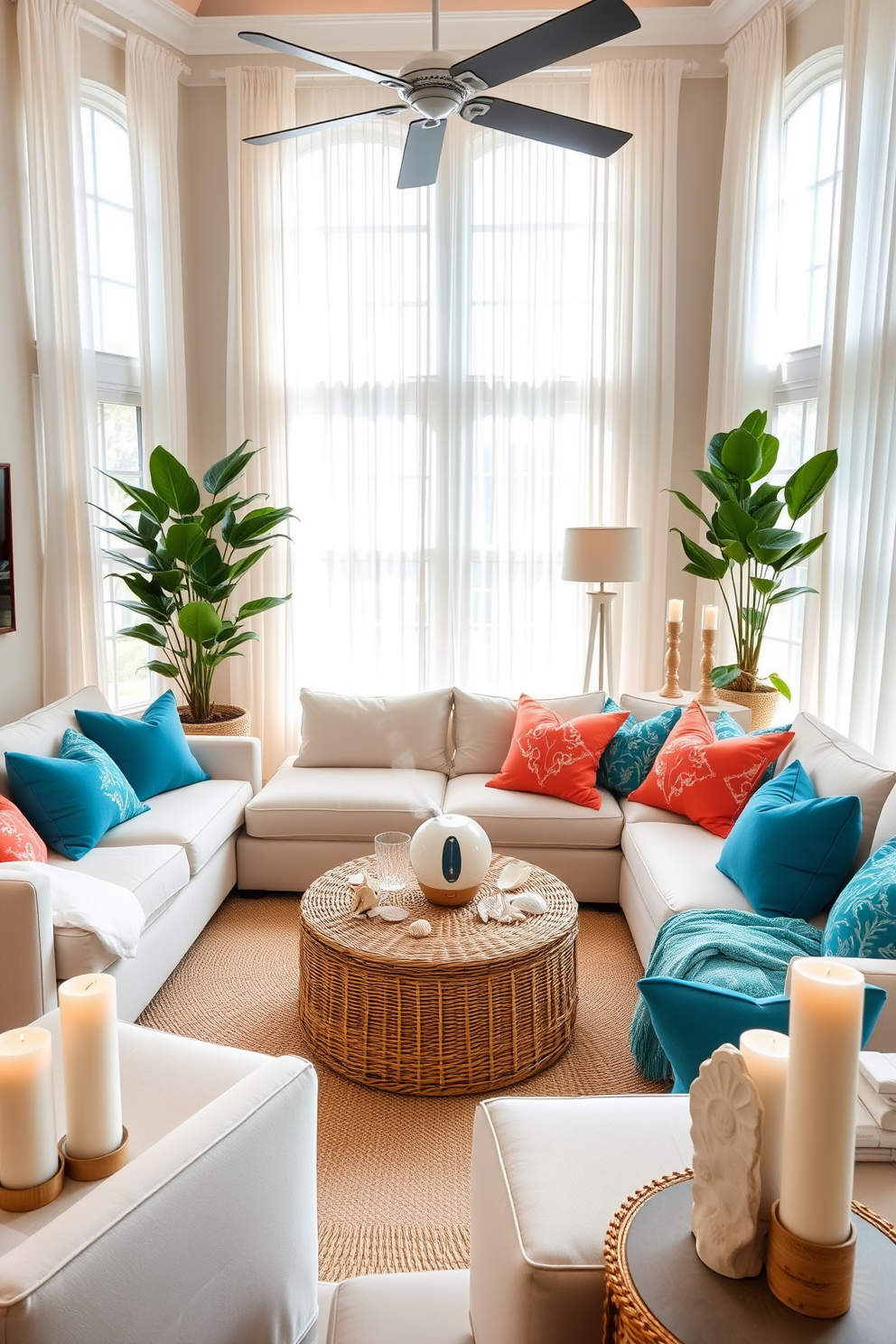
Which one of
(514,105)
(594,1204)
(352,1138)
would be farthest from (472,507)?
(594,1204)

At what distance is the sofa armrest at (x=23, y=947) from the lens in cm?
228

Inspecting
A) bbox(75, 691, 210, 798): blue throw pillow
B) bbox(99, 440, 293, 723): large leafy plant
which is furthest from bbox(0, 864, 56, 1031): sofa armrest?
bbox(99, 440, 293, 723): large leafy plant

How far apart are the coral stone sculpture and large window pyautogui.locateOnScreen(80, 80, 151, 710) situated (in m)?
4.15

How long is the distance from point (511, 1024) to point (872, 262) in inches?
121

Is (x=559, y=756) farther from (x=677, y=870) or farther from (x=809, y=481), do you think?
(x=809, y=481)

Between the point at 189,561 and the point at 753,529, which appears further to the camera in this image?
the point at 189,561

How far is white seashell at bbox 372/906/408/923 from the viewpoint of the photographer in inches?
106

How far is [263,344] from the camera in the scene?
16.4 feet

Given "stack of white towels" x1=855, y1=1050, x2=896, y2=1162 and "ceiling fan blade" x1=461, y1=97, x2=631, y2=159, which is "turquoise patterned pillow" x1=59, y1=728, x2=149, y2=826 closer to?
"ceiling fan blade" x1=461, y1=97, x2=631, y2=159

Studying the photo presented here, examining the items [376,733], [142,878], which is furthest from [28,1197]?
[376,733]

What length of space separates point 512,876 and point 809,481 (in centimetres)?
210

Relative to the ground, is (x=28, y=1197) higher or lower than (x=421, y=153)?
lower

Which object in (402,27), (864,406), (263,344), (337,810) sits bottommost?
(337,810)

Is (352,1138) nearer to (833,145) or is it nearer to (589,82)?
(833,145)
